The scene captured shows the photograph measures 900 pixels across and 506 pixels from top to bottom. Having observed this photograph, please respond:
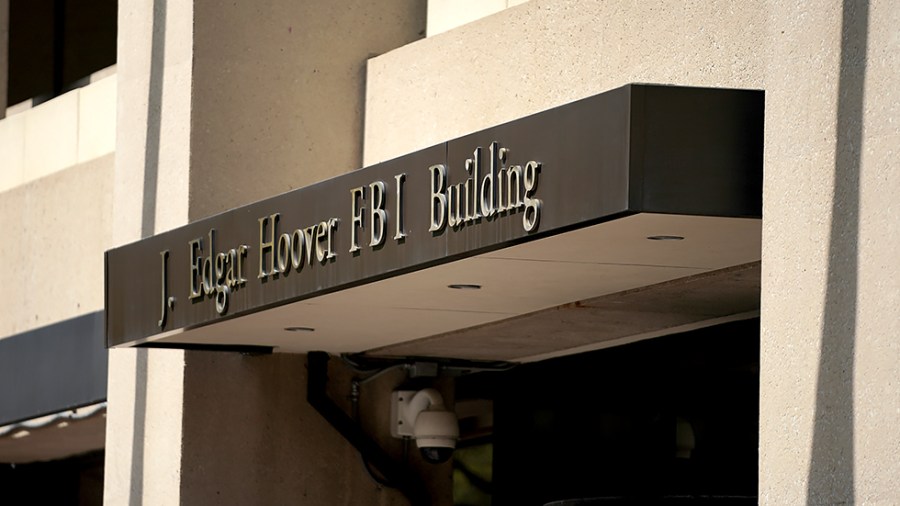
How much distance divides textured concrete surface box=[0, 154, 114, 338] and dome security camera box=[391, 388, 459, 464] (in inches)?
109

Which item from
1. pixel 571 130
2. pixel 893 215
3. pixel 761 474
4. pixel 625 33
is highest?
pixel 625 33

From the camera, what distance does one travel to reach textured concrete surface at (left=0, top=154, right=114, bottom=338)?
42.9ft

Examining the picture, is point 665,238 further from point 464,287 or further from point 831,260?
point 464,287

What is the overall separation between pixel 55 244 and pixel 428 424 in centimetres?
411

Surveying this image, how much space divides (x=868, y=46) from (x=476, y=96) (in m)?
4.26

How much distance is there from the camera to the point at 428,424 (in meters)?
10.9

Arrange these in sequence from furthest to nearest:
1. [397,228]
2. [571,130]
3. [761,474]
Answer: [397,228] < [571,130] < [761,474]

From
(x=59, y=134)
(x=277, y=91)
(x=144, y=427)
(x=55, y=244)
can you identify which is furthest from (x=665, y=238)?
(x=59, y=134)

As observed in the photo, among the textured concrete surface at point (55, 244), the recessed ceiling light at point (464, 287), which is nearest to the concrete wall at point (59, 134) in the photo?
the textured concrete surface at point (55, 244)

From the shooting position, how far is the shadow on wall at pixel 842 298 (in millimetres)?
5461

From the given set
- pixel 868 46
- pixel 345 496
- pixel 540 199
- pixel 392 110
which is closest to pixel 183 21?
pixel 392 110

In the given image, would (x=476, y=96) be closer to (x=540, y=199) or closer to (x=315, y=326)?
(x=315, y=326)

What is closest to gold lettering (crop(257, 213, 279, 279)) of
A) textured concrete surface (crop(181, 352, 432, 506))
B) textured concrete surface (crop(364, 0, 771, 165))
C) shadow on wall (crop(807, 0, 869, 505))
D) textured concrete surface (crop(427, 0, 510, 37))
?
textured concrete surface (crop(364, 0, 771, 165))

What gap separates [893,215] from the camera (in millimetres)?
5355
